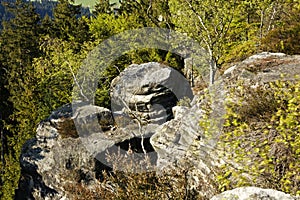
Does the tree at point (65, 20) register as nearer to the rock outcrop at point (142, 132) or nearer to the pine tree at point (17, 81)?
the pine tree at point (17, 81)

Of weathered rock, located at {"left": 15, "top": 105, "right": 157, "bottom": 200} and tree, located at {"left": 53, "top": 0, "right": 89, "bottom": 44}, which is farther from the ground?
tree, located at {"left": 53, "top": 0, "right": 89, "bottom": 44}

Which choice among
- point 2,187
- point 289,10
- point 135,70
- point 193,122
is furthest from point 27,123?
point 289,10

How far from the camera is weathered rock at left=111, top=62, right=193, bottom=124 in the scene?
14680 millimetres

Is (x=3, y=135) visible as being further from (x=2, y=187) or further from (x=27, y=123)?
(x=27, y=123)

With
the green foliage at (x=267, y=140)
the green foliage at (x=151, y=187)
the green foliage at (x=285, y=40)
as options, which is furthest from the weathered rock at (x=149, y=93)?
the green foliage at (x=267, y=140)

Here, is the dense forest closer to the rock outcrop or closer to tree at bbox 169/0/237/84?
tree at bbox 169/0/237/84

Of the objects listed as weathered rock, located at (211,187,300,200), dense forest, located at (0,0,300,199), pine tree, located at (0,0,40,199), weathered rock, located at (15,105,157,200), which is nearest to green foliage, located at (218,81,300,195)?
weathered rock, located at (211,187,300,200)

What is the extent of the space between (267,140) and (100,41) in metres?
15.7

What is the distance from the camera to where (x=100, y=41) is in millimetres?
19656

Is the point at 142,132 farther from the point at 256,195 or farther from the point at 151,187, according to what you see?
the point at 256,195

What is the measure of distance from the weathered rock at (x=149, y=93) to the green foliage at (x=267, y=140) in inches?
325

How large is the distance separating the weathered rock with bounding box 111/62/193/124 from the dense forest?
194 centimetres

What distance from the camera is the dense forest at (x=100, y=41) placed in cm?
1264

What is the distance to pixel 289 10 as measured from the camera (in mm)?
15547
